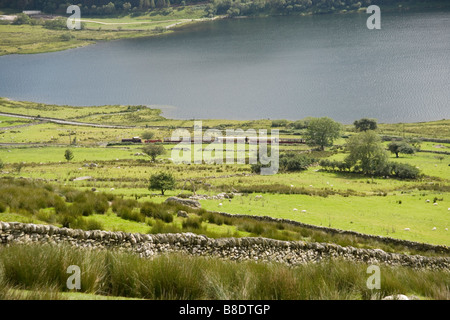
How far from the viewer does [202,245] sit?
39.0ft

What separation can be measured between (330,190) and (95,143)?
4519 centimetres

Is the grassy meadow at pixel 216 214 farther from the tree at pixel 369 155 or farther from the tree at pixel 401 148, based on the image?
the tree at pixel 369 155

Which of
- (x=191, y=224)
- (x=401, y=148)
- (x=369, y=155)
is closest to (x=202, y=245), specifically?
(x=191, y=224)

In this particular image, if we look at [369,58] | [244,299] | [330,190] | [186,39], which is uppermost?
[186,39]

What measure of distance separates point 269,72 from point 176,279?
390 feet

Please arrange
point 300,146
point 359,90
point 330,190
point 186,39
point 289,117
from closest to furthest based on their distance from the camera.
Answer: point 330,190 → point 300,146 → point 289,117 → point 359,90 → point 186,39

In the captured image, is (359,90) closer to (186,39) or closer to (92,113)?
(92,113)

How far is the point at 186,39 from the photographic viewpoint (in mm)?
184625

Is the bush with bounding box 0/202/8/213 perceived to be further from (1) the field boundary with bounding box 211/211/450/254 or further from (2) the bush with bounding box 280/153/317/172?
(2) the bush with bounding box 280/153/317/172

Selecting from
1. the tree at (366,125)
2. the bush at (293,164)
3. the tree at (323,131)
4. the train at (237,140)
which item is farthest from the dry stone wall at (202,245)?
the tree at (366,125)

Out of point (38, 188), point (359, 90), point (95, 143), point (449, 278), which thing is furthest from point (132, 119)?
point (449, 278)

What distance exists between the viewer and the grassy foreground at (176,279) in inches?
286

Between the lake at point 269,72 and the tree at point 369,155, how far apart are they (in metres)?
40.1

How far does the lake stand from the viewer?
307ft
